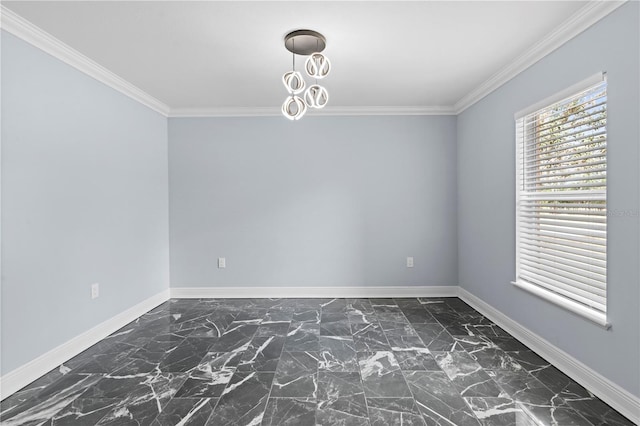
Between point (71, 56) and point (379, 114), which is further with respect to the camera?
point (379, 114)

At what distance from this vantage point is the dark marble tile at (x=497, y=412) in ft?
5.78

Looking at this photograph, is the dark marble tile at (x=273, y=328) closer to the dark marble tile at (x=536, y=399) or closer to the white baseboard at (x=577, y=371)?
the dark marble tile at (x=536, y=399)

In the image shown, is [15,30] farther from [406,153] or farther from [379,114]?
[406,153]

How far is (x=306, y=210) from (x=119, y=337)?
2.39 metres

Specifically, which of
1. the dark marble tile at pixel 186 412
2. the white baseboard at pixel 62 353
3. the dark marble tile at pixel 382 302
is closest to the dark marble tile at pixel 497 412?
the dark marble tile at pixel 186 412

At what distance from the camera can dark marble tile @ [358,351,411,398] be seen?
205cm

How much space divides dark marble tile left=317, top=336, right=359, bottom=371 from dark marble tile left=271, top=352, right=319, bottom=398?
0.07 m

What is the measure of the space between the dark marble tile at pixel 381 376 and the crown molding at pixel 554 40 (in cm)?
265

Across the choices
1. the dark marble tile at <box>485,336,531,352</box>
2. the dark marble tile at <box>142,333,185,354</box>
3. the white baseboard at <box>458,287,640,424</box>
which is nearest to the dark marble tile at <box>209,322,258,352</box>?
the dark marble tile at <box>142,333,185,354</box>

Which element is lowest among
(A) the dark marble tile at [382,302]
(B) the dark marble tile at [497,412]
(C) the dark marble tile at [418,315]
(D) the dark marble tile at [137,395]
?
(D) the dark marble tile at [137,395]

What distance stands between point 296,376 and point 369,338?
2.88 feet

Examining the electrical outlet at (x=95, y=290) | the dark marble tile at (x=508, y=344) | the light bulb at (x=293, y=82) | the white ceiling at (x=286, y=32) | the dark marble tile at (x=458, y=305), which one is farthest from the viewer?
the dark marble tile at (x=458, y=305)

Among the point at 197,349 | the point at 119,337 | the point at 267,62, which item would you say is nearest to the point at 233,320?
the point at 197,349

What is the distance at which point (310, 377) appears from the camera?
7.32 ft
